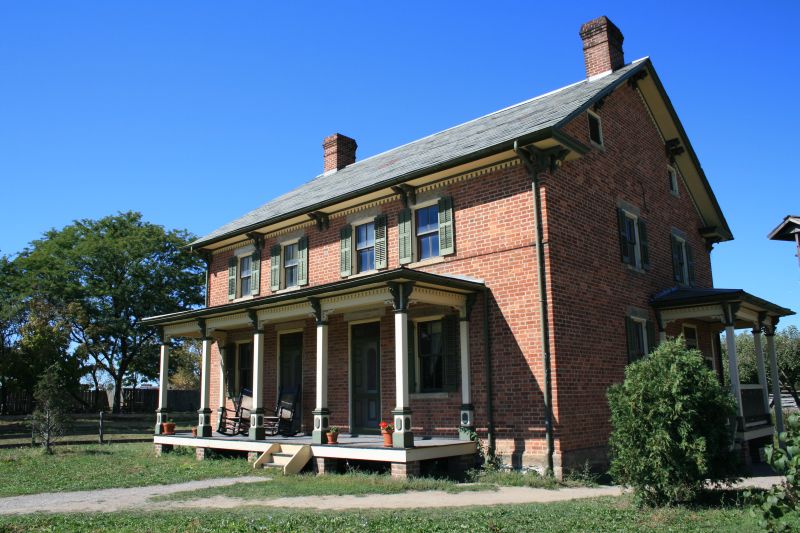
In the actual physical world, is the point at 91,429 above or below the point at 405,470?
below

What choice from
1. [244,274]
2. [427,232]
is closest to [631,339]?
[427,232]

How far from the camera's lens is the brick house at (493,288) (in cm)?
1242

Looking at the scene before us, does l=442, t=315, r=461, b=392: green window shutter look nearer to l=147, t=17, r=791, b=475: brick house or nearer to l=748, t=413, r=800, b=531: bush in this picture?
l=147, t=17, r=791, b=475: brick house

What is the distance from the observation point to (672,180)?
18.9 meters

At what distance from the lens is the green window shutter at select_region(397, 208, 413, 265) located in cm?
1478

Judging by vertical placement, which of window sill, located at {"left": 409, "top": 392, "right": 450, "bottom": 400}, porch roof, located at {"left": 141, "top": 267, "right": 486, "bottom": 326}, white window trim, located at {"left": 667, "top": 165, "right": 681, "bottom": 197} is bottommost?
window sill, located at {"left": 409, "top": 392, "right": 450, "bottom": 400}

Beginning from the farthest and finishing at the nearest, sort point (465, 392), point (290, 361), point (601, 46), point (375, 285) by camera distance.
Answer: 1. point (290, 361)
2. point (601, 46)
3. point (465, 392)
4. point (375, 285)

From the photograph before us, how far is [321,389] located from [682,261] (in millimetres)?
11101

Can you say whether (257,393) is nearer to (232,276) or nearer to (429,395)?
(429,395)

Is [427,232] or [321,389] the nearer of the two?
→ [321,389]

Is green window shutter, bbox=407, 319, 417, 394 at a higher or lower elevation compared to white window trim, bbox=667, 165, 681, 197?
lower

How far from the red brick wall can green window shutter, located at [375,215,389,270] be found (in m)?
4.27

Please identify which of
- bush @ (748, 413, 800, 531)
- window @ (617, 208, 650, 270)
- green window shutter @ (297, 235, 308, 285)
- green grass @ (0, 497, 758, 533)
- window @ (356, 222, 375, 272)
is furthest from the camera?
green window shutter @ (297, 235, 308, 285)

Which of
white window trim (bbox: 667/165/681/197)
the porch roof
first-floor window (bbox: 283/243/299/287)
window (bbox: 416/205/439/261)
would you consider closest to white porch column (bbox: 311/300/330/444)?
the porch roof
